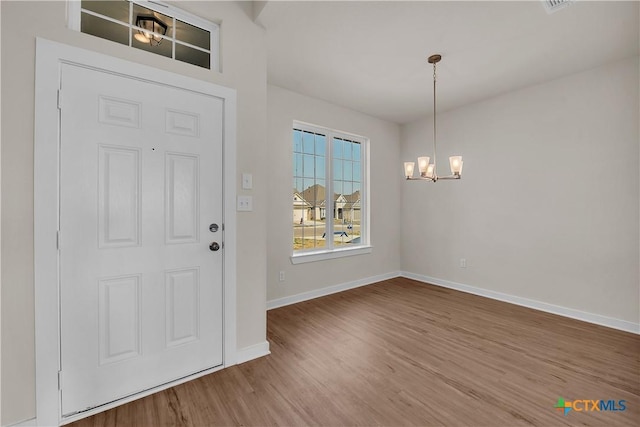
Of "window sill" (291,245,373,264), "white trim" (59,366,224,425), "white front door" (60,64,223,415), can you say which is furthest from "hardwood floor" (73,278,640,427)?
"window sill" (291,245,373,264)

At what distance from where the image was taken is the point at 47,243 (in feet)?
5.05

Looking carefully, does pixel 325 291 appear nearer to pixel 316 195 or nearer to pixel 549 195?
pixel 316 195

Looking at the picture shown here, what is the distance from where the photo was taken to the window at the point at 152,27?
1.72 meters

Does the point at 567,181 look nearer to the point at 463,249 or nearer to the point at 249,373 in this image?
the point at 463,249

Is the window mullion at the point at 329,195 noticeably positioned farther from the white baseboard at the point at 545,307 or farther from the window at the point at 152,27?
the window at the point at 152,27

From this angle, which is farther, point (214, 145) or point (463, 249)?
point (463, 249)

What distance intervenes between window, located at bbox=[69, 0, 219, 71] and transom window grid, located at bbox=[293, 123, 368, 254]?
5.87 ft

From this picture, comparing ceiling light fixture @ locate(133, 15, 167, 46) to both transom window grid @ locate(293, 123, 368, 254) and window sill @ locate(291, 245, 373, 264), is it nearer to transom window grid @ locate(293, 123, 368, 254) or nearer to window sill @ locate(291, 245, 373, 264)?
transom window grid @ locate(293, 123, 368, 254)

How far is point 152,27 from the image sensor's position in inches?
76.2

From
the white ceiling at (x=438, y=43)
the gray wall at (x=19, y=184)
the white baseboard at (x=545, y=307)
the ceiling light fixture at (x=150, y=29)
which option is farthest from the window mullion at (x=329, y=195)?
the gray wall at (x=19, y=184)

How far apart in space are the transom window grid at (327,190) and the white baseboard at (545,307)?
1.45m

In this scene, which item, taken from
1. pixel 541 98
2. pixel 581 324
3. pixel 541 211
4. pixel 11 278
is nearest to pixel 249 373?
pixel 11 278

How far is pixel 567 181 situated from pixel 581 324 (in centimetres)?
157

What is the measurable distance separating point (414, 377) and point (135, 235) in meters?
2.17
